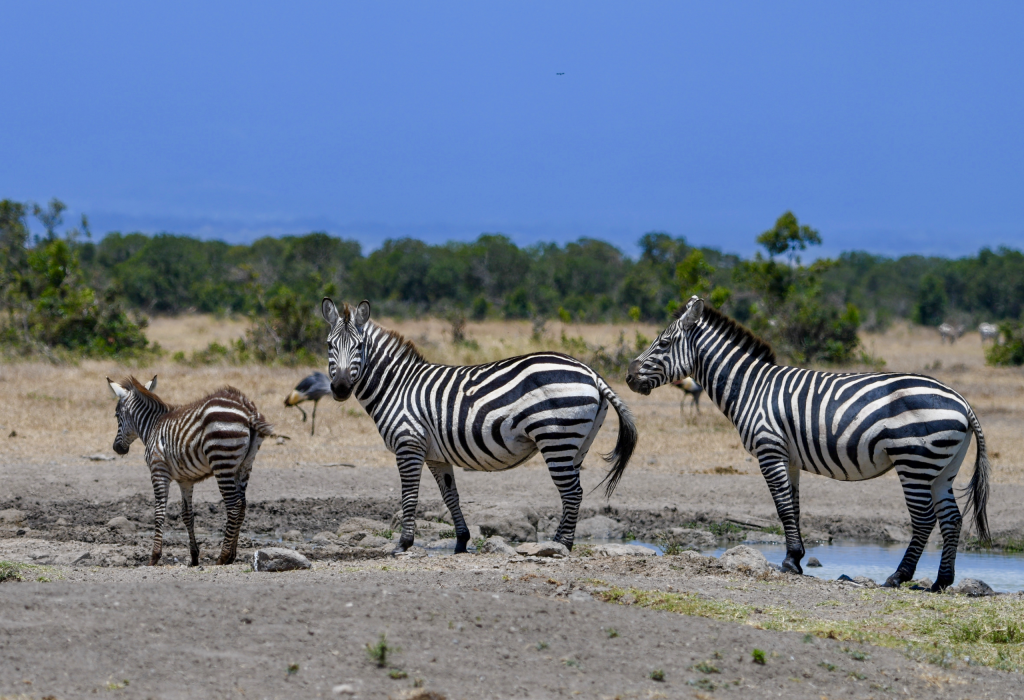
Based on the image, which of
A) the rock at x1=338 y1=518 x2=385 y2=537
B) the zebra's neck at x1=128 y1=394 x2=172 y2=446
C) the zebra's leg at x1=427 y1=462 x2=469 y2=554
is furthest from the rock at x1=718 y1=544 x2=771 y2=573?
the zebra's neck at x1=128 y1=394 x2=172 y2=446

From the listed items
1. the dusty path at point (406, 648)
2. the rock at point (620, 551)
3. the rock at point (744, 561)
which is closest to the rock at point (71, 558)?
the dusty path at point (406, 648)

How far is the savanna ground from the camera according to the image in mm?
5219

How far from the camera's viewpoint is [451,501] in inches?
368

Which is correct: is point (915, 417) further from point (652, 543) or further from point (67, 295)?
point (67, 295)

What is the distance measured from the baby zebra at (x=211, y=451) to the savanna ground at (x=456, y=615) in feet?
2.25

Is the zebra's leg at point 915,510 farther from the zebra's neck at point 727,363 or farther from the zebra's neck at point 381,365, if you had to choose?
the zebra's neck at point 381,365

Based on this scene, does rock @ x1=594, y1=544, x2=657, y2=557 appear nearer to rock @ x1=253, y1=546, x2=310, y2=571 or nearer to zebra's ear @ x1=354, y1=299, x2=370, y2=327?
rock @ x1=253, y1=546, x2=310, y2=571

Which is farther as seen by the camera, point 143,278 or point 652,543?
point 143,278

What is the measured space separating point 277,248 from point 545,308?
1300 inches

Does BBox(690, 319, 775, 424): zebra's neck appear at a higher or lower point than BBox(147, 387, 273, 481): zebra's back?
higher

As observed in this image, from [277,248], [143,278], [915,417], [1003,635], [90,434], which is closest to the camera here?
[1003,635]

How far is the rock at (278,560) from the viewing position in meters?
7.77

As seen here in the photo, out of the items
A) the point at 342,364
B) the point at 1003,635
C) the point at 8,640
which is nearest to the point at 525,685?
the point at 8,640

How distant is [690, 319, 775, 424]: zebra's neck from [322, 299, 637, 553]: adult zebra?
2.78 ft
